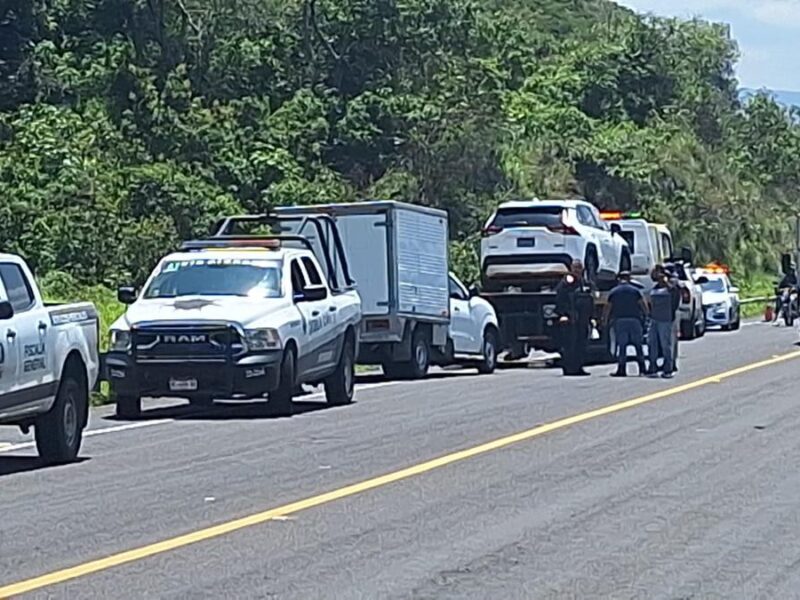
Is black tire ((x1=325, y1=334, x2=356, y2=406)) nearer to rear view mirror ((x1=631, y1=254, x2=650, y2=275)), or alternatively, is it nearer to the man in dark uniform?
the man in dark uniform

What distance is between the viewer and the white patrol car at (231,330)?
67.2 ft

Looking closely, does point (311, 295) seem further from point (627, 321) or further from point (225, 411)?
point (627, 321)

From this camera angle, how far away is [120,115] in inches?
2151

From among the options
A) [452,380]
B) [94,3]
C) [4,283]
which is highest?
[94,3]

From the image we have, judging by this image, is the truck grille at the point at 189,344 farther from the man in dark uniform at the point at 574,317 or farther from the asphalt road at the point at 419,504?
the man in dark uniform at the point at 574,317

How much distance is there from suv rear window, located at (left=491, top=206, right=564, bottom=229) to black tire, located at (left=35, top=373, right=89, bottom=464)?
16.6 metres

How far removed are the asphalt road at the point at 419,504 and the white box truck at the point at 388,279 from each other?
5.04 meters

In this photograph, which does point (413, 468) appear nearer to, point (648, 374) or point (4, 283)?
point (4, 283)

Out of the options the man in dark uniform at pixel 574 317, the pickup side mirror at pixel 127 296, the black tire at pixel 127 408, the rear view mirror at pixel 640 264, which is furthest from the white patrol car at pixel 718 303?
the black tire at pixel 127 408

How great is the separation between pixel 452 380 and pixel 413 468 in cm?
1297

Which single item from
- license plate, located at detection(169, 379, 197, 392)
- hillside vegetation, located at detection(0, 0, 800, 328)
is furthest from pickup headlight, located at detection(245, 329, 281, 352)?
hillside vegetation, located at detection(0, 0, 800, 328)

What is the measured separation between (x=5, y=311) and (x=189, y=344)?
5.74 metres

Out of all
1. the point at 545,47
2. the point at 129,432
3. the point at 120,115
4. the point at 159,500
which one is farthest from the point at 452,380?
the point at 545,47

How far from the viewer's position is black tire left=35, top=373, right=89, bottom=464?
16047mm
